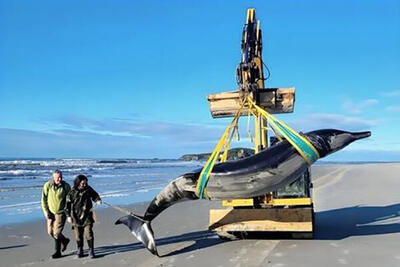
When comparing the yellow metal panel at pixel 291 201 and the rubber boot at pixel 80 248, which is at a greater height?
the yellow metal panel at pixel 291 201

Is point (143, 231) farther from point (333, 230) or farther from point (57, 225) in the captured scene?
point (333, 230)

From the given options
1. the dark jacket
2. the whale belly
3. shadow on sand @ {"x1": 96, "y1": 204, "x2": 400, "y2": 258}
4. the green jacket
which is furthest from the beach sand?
the whale belly

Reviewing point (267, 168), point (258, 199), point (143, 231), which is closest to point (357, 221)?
point (258, 199)

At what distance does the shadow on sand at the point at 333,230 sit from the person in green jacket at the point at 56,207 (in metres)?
0.83

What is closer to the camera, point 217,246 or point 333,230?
point 217,246

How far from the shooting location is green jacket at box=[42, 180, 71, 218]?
339 inches

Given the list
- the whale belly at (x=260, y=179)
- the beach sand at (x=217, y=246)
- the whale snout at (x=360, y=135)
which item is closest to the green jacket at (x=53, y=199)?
the beach sand at (x=217, y=246)

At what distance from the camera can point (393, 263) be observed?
284 inches

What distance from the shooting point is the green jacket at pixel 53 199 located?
28.2 feet

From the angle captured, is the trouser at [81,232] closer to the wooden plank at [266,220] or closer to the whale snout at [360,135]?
the wooden plank at [266,220]

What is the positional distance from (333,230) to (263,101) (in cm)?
381

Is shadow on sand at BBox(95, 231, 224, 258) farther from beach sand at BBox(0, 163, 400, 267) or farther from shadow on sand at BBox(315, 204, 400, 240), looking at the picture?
A: shadow on sand at BBox(315, 204, 400, 240)

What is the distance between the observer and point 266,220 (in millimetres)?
9008

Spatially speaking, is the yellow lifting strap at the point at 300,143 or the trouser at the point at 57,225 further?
the trouser at the point at 57,225
